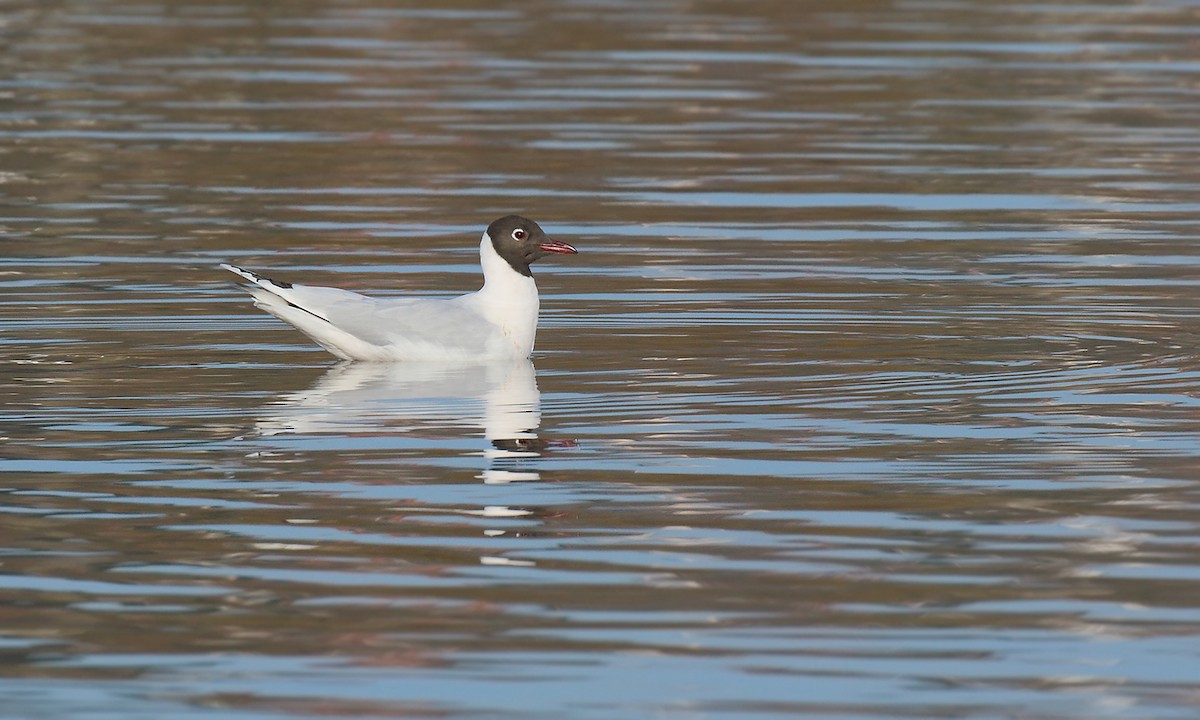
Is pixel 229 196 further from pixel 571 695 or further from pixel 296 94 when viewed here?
pixel 571 695

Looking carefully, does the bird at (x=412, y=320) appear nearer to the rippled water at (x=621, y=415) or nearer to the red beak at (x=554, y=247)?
the rippled water at (x=621, y=415)

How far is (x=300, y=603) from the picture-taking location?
8555 mm

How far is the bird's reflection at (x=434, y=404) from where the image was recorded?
445 inches

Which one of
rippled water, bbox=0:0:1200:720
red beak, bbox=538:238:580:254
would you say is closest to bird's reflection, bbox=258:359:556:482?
rippled water, bbox=0:0:1200:720

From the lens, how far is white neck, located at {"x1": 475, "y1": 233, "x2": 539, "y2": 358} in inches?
539

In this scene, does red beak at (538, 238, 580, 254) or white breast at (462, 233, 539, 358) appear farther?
red beak at (538, 238, 580, 254)

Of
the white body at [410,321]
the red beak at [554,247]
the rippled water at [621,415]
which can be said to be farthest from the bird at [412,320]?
the red beak at [554,247]

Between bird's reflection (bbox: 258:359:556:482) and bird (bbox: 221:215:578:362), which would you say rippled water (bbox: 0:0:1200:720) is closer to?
bird's reflection (bbox: 258:359:556:482)

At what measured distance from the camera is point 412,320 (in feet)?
44.2

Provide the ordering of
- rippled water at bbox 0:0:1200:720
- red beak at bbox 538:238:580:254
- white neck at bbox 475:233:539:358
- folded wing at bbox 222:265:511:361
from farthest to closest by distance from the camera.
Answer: red beak at bbox 538:238:580:254, white neck at bbox 475:233:539:358, folded wing at bbox 222:265:511:361, rippled water at bbox 0:0:1200:720

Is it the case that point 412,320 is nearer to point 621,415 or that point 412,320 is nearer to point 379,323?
Answer: point 379,323

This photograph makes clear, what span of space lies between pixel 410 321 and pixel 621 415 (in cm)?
193

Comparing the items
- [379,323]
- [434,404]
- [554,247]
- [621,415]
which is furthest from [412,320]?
[621,415]

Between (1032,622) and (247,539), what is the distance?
2.83 m
